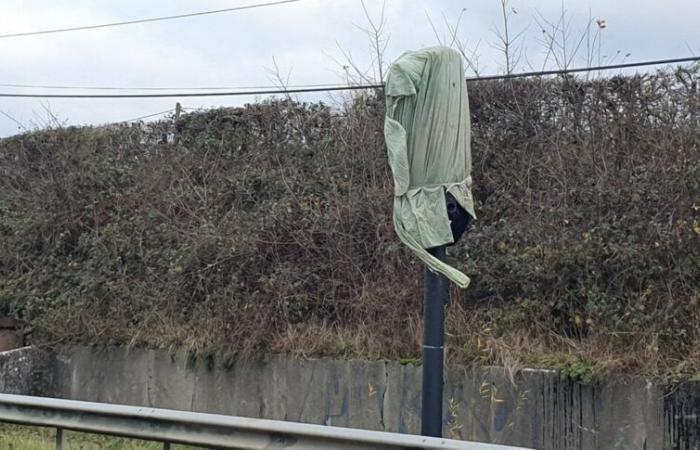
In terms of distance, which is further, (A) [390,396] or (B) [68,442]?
(A) [390,396]

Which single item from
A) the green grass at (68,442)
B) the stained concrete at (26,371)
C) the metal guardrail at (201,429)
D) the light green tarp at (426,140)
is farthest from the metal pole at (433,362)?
the stained concrete at (26,371)

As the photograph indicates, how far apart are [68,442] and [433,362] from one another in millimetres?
3962

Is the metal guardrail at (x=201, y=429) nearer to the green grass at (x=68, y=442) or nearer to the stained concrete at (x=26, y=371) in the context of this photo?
the green grass at (x=68, y=442)

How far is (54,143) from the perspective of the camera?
45.4 ft

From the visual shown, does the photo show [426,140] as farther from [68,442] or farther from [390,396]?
[68,442]

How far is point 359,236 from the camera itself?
9.98 meters

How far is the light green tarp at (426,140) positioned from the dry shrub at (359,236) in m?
2.96

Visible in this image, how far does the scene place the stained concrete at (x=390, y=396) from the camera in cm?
714

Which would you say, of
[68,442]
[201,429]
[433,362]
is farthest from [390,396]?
[201,429]

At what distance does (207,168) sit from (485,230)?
16.1 ft

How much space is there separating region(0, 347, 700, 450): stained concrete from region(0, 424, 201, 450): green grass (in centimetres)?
191

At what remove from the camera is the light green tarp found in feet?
17.7

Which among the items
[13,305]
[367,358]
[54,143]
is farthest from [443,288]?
[54,143]

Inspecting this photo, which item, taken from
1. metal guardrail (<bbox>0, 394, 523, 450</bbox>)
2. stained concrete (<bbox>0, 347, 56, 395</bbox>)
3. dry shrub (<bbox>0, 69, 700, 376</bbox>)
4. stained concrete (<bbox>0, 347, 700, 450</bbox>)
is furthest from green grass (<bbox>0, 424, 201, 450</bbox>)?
stained concrete (<bbox>0, 347, 56, 395</bbox>)
